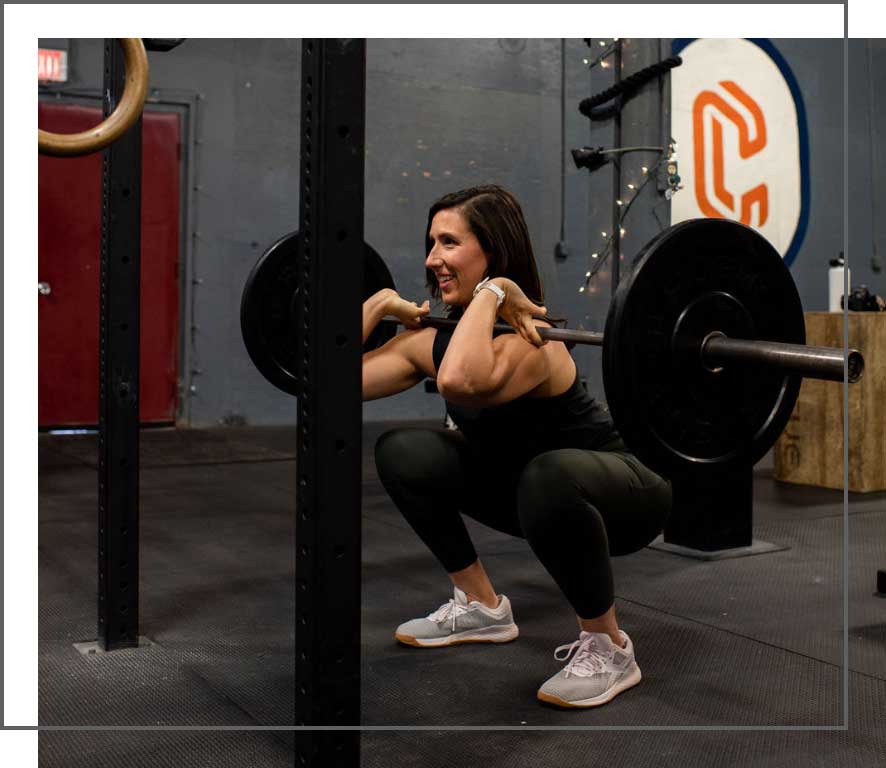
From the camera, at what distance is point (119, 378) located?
201 cm

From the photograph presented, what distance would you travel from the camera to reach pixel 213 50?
19.2 ft

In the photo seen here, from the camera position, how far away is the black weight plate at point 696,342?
144 centimetres

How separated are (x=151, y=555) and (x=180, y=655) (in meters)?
0.92

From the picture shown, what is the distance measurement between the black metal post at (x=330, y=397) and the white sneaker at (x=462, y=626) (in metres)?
0.77

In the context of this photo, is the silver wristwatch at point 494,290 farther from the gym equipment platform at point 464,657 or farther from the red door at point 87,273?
the red door at point 87,273

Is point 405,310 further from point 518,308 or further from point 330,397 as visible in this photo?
point 330,397

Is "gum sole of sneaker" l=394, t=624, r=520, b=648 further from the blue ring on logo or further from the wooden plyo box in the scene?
the blue ring on logo

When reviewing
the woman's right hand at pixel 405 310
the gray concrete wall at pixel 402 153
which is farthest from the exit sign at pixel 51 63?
the woman's right hand at pixel 405 310

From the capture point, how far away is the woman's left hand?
5.93 feet

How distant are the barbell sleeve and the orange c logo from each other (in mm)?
3039

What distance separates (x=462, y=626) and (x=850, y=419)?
2.37 metres

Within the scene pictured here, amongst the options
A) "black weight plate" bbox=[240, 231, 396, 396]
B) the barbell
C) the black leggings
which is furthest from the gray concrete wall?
the barbell

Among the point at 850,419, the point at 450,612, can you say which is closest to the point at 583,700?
the point at 450,612

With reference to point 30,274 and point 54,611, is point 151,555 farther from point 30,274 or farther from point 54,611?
point 30,274
